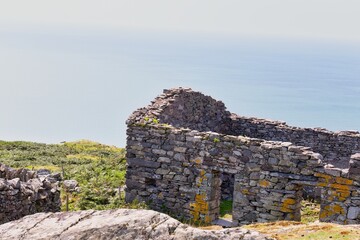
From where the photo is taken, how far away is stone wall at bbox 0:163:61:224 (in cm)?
1683

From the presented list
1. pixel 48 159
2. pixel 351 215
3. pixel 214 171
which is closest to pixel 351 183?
pixel 351 215

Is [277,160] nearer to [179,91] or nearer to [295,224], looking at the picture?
[179,91]

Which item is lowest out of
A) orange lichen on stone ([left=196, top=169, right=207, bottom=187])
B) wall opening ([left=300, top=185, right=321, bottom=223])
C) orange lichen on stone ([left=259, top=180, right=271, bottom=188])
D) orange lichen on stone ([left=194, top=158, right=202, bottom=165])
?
wall opening ([left=300, top=185, right=321, bottom=223])

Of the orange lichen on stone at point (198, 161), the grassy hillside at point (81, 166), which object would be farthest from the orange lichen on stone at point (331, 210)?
the grassy hillside at point (81, 166)

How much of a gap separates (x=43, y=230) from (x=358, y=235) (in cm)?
456

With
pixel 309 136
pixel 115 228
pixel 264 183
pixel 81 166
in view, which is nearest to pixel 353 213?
pixel 264 183

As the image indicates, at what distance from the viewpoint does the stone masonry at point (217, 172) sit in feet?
63.5

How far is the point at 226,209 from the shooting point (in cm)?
2439

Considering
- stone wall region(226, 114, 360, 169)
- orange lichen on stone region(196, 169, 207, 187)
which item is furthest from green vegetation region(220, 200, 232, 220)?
stone wall region(226, 114, 360, 169)

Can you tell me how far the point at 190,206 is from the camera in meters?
22.3

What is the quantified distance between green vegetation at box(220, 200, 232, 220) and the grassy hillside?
354 centimetres

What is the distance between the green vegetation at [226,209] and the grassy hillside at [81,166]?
3.54m

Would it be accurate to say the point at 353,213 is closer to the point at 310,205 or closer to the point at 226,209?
the point at 310,205

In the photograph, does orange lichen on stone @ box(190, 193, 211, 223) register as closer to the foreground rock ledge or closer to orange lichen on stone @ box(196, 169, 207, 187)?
orange lichen on stone @ box(196, 169, 207, 187)
